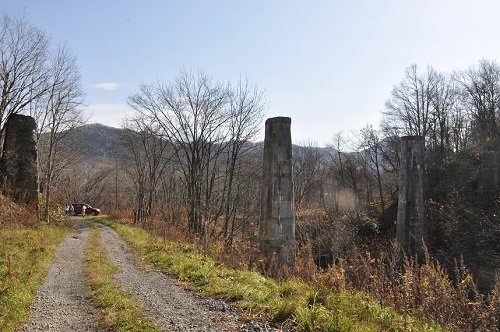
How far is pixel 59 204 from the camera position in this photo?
21.6 meters

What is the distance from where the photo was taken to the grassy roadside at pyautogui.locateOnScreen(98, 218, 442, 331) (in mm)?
4570

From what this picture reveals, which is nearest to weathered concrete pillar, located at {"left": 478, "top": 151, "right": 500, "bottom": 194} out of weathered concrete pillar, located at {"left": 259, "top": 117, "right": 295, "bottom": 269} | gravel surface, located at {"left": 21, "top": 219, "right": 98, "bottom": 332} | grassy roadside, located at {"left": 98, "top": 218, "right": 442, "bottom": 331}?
weathered concrete pillar, located at {"left": 259, "top": 117, "right": 295, "bottom": 269}

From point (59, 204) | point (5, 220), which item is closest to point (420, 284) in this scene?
point (5, 220)

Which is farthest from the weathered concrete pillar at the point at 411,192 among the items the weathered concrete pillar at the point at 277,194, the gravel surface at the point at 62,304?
the gravel surface at the point at 62,304

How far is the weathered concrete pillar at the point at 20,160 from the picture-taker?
16.1 meters

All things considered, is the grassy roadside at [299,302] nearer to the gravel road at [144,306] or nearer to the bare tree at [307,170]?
the gravel road at [144,306]

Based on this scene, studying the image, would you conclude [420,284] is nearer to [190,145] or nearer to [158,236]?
[158,236]

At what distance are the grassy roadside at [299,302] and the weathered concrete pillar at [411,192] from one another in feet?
48.6

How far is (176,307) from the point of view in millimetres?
5797

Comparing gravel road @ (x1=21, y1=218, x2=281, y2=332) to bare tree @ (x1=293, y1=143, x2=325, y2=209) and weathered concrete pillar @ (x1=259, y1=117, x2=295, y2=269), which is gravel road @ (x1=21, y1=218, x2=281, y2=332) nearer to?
weathered concrete pillar @ (x1=259, y1=117, x2=295, y2=269)

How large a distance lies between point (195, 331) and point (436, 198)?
24.7 metres

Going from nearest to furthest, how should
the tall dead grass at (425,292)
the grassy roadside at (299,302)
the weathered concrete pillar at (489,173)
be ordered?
the grassy roadside at (299,302)
the tall dead grass at (425,292)
the weathered concrete pillar at (489,173)

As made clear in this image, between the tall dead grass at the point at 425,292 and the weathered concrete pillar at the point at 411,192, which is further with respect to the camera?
the weathered concrete pillar at the point at 411,192

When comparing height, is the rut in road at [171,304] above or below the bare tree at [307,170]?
below
